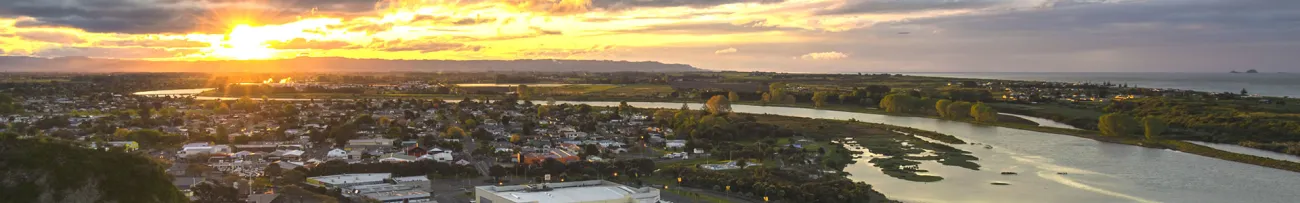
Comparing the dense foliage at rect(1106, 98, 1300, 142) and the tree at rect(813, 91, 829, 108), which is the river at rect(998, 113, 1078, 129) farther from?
the tree at rect(813, 91, 829, 108)

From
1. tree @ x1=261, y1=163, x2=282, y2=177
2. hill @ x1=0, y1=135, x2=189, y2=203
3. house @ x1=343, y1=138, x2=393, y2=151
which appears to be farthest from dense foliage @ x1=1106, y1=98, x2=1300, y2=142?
hill @ x1=0, y1=135, x2=189, y2=203

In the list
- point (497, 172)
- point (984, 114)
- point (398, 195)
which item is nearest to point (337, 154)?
point (497, 172)

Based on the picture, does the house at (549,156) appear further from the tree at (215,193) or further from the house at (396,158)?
the tree at (215,193)

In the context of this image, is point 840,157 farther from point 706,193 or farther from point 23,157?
point 23,157

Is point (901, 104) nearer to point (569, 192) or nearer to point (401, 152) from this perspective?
point (401, 152)

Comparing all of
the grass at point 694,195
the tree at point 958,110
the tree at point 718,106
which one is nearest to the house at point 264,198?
the grass at point 694,195
